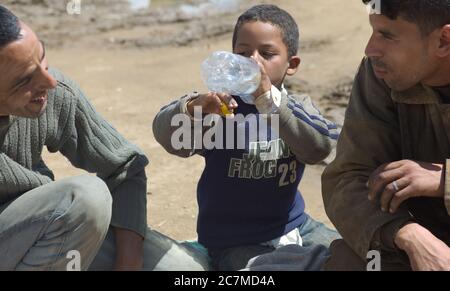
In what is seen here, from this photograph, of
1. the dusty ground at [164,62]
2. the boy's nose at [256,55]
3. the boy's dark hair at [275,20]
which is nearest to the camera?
the boy's nose at [256,55]

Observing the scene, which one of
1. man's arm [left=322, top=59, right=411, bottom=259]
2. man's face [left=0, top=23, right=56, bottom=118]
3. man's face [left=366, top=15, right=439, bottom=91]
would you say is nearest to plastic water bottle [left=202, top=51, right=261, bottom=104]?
man's arm [left=322, top=59, right=411, bottom=259]

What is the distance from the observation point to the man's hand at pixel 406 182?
104 inches

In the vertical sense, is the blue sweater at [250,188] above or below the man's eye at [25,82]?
below

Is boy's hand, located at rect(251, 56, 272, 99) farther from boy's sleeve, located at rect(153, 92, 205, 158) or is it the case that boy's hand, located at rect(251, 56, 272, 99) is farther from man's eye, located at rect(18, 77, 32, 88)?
man's eye, located at rect(18, 77, 32, 88)

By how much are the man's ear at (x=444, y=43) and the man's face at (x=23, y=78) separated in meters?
1.30

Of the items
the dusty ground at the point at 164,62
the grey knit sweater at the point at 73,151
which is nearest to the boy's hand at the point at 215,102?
the grey knit sweater at the point at 73,151

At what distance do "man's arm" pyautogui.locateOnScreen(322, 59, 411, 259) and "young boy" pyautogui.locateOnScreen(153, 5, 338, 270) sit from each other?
0.29 metres

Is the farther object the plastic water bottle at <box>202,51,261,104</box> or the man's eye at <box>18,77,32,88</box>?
the plastic water bottle at <box>202,51,261,104</box>

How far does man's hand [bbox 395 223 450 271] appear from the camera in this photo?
101 inches

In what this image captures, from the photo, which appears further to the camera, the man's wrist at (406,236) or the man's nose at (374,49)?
the man's nose at (374,49)

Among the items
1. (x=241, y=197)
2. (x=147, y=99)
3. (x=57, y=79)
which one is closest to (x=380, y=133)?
(x=241, y=197)

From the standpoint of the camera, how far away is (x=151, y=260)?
10.8 ft

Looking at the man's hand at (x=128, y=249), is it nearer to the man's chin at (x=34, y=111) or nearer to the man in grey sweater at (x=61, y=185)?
the man in grey sweater at (x=61, y=185)
